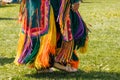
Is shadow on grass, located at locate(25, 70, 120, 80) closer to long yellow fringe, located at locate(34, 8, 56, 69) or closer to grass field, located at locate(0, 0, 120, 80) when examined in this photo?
grass field, located at locate(0, 0, 120, 80)

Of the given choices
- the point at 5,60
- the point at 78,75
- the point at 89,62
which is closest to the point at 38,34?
the point at 78,75

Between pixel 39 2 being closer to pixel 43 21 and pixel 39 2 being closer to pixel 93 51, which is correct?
pixel 43 21

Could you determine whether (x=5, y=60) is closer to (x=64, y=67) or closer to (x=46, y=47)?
(x=64, y=67)

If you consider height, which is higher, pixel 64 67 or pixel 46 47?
pixel 46 47

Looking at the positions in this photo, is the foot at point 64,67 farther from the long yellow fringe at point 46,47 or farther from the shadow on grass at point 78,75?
the long yellow fringe at point 46,47

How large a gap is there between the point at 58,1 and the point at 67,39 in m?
0.58

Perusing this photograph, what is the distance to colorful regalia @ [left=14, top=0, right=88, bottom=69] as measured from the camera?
6.60 metres

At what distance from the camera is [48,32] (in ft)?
21.7

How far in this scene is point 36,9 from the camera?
667 centimetres

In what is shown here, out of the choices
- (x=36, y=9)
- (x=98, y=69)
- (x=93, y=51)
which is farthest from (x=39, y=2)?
(x=93, y=51)

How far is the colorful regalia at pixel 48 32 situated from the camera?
6602mm

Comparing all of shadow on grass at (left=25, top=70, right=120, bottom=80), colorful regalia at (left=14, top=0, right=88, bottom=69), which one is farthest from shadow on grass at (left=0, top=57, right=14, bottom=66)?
colorful regalia at (left=14, top=0, right=88, bottom=69)

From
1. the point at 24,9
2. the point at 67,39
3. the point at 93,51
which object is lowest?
the point at 93,51

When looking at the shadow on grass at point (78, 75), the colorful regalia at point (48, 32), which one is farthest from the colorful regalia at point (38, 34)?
the shadow on grass at point (78, 75)
